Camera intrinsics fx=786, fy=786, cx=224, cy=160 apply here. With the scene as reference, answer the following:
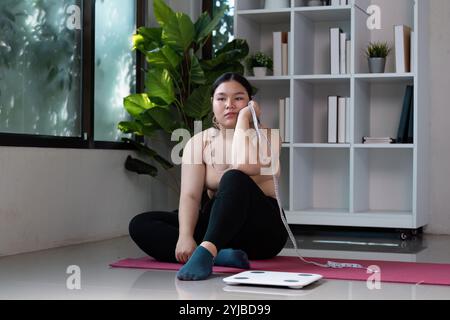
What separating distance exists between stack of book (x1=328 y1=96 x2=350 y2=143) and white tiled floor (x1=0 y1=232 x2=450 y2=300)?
132 centimetres

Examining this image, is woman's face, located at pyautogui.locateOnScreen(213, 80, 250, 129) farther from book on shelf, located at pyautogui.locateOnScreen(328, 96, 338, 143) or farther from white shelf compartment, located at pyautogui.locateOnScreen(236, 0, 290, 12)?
white shelf compartment, located at pyautogui.locateOnScreen(236, 0, 290, 12)

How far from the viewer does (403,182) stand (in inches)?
201

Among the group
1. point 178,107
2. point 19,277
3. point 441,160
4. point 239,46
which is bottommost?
point 19,277

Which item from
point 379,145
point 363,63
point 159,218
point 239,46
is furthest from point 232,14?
point 159,218

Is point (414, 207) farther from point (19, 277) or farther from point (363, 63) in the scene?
point (19, 277)

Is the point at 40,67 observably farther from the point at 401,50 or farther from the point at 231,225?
the point at 401,50

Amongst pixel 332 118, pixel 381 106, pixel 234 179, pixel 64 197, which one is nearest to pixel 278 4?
pixel 332 118

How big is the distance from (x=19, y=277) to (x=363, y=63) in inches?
114

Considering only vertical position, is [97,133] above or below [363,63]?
below

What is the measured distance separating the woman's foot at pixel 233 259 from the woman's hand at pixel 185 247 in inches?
4.3

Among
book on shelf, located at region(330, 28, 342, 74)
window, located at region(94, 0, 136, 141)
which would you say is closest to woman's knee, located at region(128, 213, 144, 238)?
window, located at region(94, 0, 136, 141)

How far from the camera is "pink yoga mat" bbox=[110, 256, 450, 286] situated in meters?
2.90

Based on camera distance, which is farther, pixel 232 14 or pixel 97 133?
pixel 232 14

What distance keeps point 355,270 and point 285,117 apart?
1.97 m
